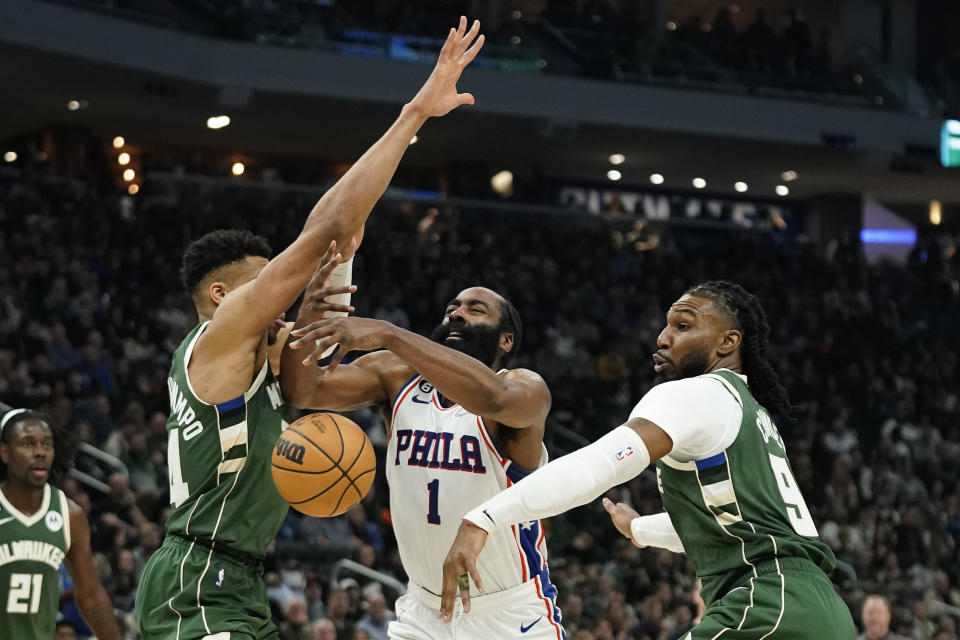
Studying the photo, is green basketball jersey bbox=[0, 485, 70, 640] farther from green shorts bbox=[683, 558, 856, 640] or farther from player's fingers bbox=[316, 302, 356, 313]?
green shorts bbox=[683, 558, 856, 640]

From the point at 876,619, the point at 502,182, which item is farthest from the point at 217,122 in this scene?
the point at 876,619

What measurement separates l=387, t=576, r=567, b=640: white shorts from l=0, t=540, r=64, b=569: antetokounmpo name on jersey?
2048mm

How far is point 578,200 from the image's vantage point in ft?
85.4

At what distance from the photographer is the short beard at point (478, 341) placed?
5.41m

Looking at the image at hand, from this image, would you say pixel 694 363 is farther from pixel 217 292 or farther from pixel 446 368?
pixel 217 292

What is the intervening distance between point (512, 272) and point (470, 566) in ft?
52.2

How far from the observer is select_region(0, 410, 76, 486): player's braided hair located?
6445mm

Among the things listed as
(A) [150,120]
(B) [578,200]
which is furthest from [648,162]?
(A) [150,120]

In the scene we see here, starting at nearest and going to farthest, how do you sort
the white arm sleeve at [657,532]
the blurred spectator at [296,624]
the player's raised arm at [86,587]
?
1. the white arm sleeve at [657,532]
2. the player's raised arm at [86,587]
3. the blurred spectator at [296,624]

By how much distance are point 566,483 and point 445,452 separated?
133 centimetres

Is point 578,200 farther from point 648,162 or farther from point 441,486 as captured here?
point 441,486

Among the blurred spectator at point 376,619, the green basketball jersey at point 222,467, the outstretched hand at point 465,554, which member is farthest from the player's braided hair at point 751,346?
the blurred spectator at point 376,619

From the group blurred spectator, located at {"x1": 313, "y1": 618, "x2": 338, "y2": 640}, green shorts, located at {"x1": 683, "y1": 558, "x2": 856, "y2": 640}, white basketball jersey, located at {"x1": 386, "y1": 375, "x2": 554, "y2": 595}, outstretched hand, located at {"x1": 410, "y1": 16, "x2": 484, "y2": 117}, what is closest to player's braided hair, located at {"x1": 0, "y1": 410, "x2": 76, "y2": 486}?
white basketball jersey, located at {"x1": 386, "y1": 375, "x2": 554, "y2": 595}

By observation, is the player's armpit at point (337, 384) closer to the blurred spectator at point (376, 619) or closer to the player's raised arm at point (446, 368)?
the player's raised arm at point (446, 368)
